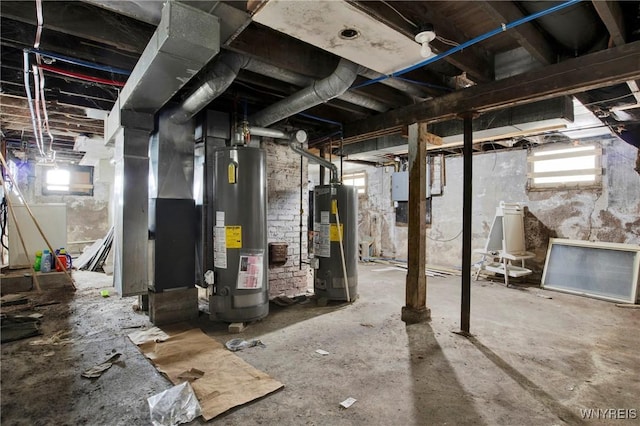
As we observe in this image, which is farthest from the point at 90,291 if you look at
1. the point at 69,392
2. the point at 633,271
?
the point at 633,271

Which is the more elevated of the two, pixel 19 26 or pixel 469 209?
pixel 19 26

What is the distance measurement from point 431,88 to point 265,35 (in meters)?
1.66

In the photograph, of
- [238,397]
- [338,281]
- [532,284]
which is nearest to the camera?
[238,397]

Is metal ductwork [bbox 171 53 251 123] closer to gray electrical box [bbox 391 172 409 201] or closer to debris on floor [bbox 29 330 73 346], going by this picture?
debris on floor [bbox 29 330 73 346]

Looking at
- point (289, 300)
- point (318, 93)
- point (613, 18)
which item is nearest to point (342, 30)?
point (318, 93)

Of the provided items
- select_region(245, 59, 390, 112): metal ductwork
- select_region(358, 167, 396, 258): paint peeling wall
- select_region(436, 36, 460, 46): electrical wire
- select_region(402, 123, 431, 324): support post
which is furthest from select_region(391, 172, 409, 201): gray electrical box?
select_region(436, 36, 460, 46): electrical wire

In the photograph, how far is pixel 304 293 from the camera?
441 cm

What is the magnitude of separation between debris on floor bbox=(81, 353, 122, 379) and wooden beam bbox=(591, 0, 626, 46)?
12.3 feet

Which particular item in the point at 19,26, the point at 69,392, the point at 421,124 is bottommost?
the point at 69,392

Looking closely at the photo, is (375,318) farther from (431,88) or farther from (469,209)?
(431,88)

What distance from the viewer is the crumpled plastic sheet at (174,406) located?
67.6 inches

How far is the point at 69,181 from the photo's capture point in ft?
28.1

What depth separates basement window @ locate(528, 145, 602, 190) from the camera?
4836 mm
